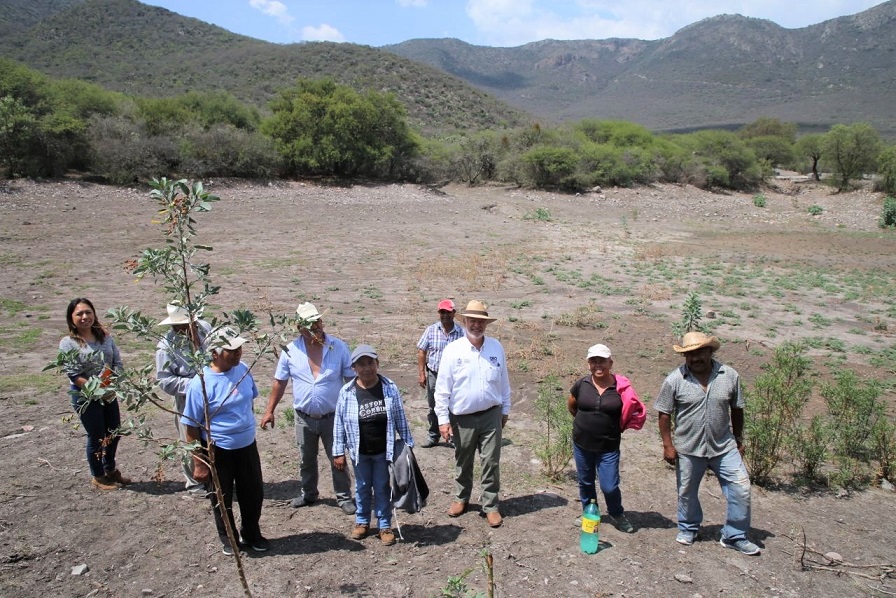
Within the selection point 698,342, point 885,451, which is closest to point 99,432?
point 698,342

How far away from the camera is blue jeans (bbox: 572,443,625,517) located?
13.7ft

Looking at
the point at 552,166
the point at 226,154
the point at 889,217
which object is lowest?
the point at 889,217

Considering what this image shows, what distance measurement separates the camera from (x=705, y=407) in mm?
3932

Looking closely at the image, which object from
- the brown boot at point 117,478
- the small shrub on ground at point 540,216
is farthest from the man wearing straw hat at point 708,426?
the small shrub on ground at point 540,216

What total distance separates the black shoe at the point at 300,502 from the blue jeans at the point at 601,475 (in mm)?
2082

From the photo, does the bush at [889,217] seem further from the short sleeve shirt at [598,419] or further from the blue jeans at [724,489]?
the short sleeve shirt at [598,419]

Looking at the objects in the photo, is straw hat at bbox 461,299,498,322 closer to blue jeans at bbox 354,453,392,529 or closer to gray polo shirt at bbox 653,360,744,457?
blue jeans at bbox 354,453,392,529

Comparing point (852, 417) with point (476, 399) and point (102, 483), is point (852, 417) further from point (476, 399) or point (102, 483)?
point (102, 483)

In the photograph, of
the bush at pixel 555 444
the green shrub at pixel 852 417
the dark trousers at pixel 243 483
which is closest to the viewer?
the dark trousers at pixel 243 483

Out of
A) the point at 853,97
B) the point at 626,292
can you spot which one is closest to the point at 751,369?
the point at 626,292

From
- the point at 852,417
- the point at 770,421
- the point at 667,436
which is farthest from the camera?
the point at 852,417

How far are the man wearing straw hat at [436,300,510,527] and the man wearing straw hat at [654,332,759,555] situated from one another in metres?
1.13

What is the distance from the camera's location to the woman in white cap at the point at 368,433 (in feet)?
13.1

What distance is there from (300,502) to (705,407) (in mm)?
3048
